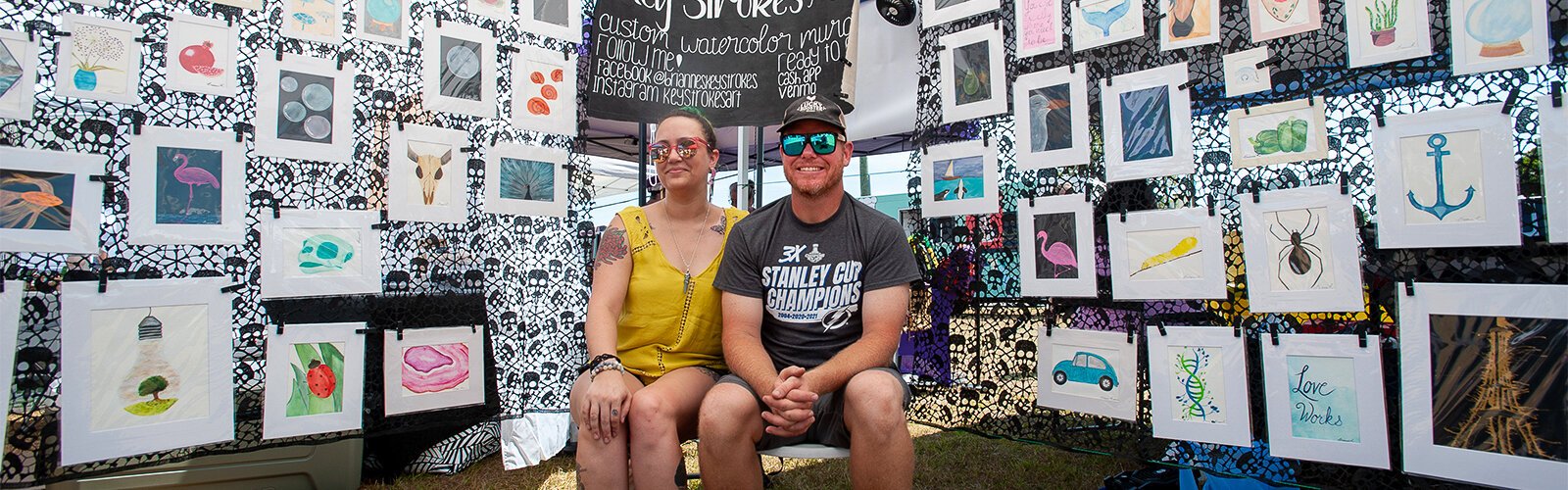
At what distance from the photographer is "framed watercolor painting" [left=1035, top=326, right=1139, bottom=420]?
6.75 feet

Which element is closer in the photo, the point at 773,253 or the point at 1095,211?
the point at 773,253

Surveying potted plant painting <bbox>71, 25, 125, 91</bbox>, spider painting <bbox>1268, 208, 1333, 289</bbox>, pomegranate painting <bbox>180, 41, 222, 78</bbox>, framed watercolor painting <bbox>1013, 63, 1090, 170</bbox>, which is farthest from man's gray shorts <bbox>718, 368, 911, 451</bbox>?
potted plant painting <bbox>71, 25, 125, 91</bbox>

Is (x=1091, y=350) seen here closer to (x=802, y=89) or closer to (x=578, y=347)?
(x=802, y=89)

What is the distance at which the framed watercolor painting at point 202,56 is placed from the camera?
1902 millimetres

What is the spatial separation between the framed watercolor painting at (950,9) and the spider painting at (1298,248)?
3.41ft

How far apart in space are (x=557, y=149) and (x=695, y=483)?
53.9 inches

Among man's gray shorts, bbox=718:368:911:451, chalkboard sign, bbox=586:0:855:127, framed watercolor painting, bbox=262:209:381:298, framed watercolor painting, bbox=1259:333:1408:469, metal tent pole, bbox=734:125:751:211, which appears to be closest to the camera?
framed watercolor painting, bbox=1259:333:1408:469

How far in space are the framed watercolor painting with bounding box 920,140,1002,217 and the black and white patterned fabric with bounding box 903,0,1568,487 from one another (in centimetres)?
4

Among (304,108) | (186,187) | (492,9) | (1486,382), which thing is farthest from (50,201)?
(1486,382)

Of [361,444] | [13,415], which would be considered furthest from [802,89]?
[13,415]

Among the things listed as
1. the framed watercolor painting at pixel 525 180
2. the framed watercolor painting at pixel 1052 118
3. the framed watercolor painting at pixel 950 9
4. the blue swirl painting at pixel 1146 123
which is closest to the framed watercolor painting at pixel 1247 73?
the blue swirl painting at pixel 1146 123

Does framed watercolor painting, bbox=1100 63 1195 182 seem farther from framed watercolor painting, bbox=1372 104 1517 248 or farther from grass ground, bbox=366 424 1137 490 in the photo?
grass ground, bbox=366 424 1137 490

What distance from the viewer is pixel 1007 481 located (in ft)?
9.00

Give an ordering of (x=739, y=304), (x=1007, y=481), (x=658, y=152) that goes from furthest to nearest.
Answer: (x=1007, y=481) → (x=658, y=152) → (x=739, y=304)
